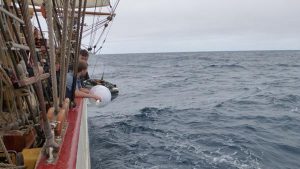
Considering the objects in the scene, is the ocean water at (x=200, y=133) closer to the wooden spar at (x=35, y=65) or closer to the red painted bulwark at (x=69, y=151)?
the red painted bulwark at (x=69, y=151)

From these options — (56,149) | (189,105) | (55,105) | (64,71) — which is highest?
(64,71)

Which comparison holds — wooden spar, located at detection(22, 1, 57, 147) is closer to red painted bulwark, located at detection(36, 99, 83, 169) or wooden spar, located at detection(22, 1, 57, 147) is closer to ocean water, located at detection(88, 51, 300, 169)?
red painted bulwark, located at detection(36, 99, 83, 169)

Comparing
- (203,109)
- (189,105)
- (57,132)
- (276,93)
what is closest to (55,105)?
(57,132)

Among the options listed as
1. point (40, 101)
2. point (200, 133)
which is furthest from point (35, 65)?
point (200, 133)

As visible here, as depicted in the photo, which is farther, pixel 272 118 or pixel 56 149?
pixel 272 118

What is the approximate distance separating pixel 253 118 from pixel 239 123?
102cm

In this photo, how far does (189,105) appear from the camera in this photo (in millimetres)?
16234

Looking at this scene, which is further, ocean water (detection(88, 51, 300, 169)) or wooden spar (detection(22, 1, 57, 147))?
ocean water (detection(88, 51, 300, 169))

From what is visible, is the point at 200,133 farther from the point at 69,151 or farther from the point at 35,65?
the point at 35,65

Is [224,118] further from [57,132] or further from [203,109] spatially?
[57,132]

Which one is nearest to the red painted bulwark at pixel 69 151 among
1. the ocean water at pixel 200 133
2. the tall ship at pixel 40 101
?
the tall ship at pixel 40 101

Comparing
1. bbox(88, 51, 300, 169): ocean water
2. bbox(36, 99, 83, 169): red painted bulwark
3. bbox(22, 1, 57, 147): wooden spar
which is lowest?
bbox(88, 51, 300, 169): ocean water

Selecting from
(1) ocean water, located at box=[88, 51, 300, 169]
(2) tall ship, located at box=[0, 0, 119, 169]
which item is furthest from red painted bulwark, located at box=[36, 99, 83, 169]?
(1) ocean water, located at box=[88, 51, 300, 169]

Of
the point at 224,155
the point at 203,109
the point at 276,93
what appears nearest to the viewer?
the point at 224,155
